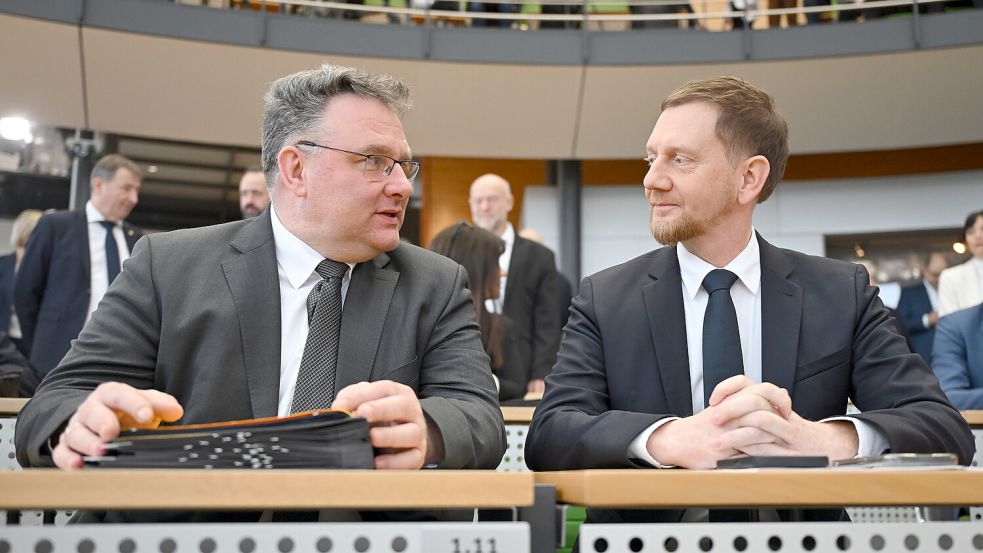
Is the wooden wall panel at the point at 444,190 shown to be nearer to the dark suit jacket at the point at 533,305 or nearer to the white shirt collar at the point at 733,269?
the dark suit jacket at the point at 533,305

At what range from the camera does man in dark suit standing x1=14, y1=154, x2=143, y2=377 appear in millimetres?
4562

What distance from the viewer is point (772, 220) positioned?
30.6ft

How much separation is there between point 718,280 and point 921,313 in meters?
5.63

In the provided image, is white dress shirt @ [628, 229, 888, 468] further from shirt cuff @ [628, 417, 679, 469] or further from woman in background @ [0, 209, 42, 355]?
woman in background @ [0, 209, 42, 355]

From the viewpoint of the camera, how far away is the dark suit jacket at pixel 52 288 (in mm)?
4559

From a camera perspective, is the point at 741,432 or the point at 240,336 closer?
the point at 741,432

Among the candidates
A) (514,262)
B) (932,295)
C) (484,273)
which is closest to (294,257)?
(484,273)

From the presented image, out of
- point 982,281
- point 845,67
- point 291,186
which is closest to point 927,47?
point 845,67

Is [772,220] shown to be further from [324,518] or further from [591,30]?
[324,518]

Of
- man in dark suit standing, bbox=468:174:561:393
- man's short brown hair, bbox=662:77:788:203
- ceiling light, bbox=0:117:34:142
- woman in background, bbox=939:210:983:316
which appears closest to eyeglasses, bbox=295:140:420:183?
man's short brown hair, bbox=662:77:788:203

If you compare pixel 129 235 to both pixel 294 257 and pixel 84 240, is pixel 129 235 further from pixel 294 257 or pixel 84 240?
pixel 294 257

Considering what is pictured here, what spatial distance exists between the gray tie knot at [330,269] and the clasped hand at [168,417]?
560mm

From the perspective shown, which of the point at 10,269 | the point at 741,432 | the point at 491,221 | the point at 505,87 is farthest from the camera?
the point at 505,87

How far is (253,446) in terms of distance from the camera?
3.51 feet
